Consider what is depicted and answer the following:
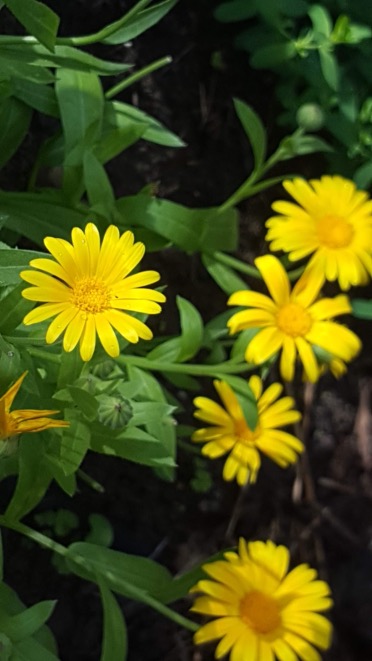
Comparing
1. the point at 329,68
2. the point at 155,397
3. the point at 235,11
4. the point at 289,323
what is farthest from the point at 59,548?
the point at 235,11

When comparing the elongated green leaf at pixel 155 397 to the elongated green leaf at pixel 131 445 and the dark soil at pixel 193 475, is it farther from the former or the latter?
the dark soil at pixel 193 475

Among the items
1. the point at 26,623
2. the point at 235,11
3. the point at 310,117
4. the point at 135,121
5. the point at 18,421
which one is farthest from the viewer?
the point at 235,11

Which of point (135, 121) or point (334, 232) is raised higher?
point (135, 121)

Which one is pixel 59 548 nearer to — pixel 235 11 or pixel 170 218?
pixel 170 218

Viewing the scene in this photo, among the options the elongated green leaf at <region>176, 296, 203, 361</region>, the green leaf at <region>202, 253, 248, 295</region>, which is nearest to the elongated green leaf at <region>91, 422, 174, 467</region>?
the elongated green leaf at <region>176, 296, 203, 361</region>

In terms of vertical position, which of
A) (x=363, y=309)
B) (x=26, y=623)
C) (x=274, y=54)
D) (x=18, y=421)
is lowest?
(x=26, y=623)

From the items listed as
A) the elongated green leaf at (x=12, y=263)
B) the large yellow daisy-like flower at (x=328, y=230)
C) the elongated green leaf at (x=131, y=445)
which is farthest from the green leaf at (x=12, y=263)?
the large yellow daisy-like flower at (x=328, y=230)

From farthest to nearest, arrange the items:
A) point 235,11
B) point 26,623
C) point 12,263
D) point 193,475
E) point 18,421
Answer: point 193,475 < point 235,11 < point 26,623 < point 12,263 < point 18,421
